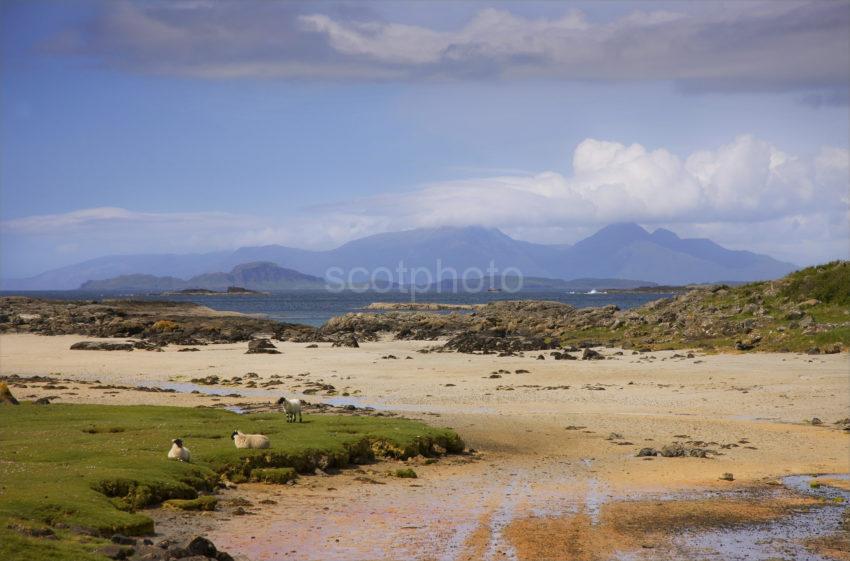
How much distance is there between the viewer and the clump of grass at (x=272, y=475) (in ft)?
68.1

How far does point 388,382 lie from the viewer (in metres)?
44.7

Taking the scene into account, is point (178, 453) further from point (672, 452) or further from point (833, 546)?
point (672, 452)

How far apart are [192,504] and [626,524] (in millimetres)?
9036

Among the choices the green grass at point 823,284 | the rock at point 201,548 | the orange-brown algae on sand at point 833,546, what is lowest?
the orange-brown algae on sand at point 833,546

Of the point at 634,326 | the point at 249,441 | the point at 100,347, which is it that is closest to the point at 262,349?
the point at 100,347

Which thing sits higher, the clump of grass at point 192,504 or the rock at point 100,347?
the rock at point 100,347

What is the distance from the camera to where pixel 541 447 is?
89.9 feet

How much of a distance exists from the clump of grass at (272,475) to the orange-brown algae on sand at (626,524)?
6376mm

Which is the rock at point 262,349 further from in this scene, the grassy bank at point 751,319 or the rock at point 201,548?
the rock at point 201,548

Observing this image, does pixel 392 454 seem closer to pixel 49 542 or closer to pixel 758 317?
pixel 49 542

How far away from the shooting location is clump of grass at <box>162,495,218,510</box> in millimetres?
17391

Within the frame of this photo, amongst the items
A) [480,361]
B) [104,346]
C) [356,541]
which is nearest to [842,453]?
[356,541]

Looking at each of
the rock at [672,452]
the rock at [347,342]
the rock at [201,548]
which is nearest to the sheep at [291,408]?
the rock at [672,452]

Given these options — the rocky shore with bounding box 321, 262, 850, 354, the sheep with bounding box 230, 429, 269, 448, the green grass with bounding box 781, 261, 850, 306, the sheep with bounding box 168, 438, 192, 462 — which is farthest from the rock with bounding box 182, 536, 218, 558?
the green grass with bounding box 781, 261, 850, 306
